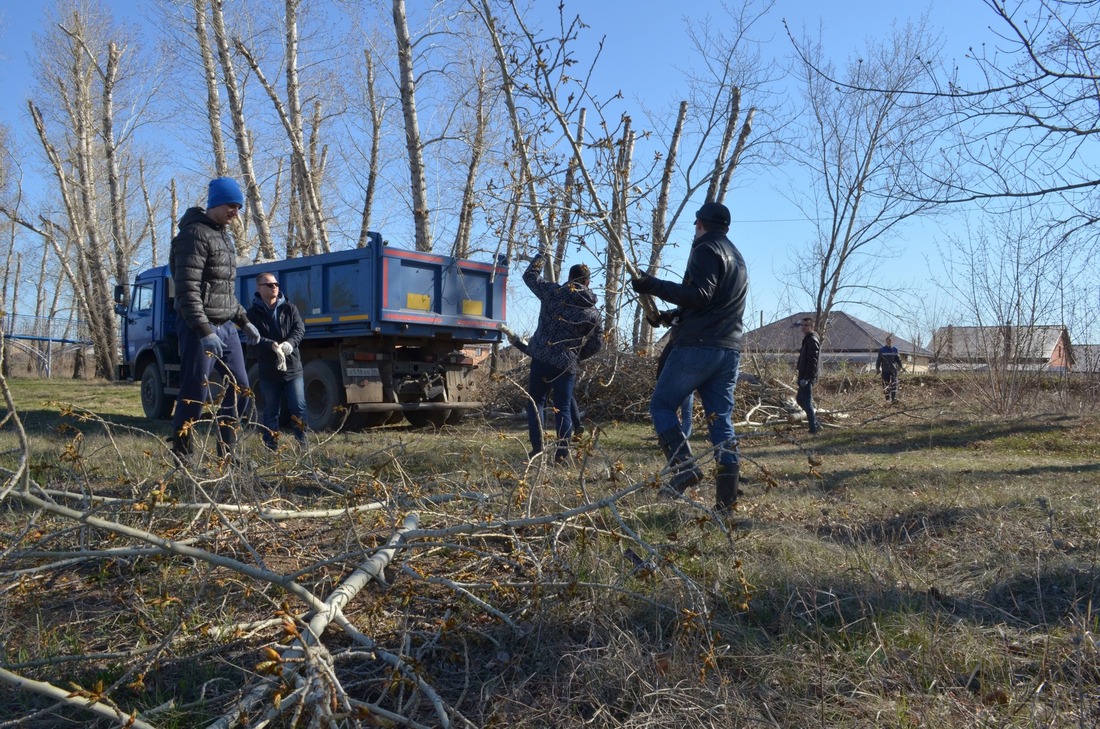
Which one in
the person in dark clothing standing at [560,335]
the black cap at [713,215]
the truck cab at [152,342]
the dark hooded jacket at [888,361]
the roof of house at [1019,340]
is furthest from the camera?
the dark hooded jacket at [888,361]

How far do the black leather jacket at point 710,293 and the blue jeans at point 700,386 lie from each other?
7 centimetres

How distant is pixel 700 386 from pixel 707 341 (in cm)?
28

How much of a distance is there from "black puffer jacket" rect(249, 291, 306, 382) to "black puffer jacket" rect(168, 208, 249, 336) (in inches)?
44.5

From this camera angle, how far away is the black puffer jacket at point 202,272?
552 cm

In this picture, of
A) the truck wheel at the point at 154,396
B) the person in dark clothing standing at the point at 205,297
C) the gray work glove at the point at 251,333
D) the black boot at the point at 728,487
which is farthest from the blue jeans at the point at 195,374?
the truck wheel at the point at 154,396

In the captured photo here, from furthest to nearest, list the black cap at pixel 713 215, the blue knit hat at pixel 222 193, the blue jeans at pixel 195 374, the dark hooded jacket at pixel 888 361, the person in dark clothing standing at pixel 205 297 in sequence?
the dark hooded jacket at pixel 888 361
the blue knit hat at pixel 222 193
the person in dark clothing standing at pixel 205 297
the blue jeans at pixel 195 374
the black cap at pixel 713 215

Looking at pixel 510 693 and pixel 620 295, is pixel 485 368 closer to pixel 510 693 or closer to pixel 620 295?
pixel 620 295

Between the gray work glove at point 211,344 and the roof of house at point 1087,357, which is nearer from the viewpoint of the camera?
the gray work glove at point 211,344

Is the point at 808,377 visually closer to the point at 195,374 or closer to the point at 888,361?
the point at 888,361

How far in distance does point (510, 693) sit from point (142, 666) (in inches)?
43.4

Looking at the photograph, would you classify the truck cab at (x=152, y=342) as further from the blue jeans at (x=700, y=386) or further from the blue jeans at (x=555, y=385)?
the blue jeans at (x=700, y=386)

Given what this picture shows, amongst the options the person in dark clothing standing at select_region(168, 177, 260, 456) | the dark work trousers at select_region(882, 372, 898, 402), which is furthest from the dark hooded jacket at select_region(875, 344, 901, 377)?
the person in dark clothing standing at select_region(168, 177, 260, 456)

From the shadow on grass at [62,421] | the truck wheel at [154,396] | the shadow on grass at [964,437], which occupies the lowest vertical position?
the shadow on grass at [964,437]

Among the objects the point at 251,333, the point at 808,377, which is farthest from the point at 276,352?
the point at 808,377
